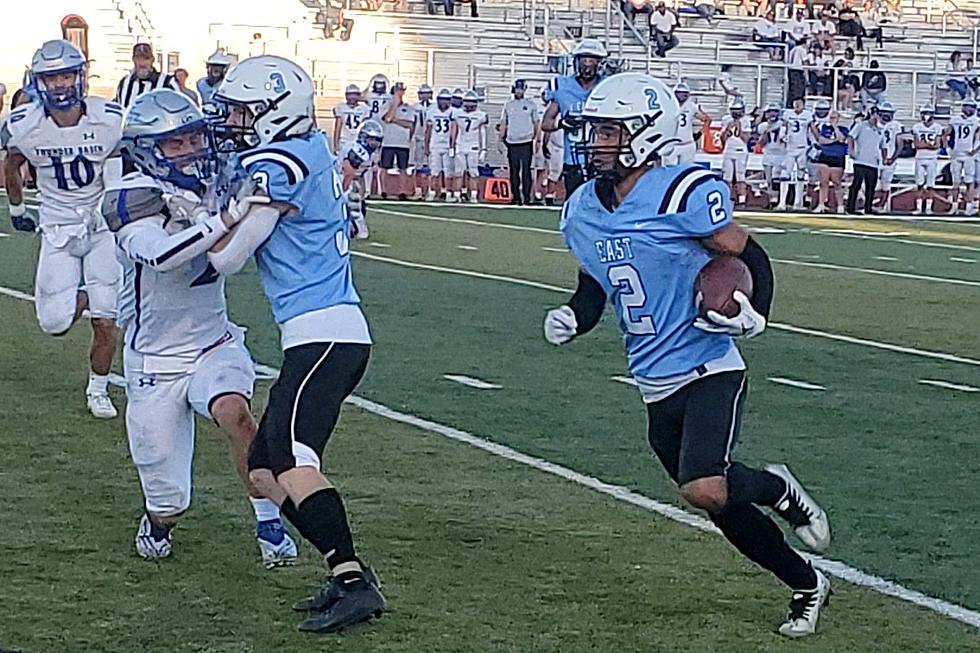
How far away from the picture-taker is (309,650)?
4711mm

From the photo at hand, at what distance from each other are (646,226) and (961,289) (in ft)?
32.3

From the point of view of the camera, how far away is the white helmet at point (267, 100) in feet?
15.9

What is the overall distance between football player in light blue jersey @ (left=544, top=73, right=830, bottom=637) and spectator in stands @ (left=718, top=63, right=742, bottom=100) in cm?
2428

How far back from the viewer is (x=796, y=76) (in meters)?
30.4

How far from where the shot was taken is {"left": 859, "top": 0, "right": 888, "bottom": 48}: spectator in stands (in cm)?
3288

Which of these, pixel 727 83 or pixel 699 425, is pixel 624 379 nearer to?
pixel 699 425

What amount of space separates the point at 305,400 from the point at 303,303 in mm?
250

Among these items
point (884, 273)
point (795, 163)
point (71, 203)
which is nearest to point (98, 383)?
point (71, 203)

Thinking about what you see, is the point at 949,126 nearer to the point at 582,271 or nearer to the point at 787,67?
the point at 787,67

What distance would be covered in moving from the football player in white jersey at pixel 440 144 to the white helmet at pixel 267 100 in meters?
19.4

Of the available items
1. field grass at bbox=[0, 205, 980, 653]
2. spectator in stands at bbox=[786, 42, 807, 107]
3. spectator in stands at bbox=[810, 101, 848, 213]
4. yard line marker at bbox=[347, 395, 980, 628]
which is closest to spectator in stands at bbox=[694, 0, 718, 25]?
spectator in stands at bbox=[786, 42, 807, 107]

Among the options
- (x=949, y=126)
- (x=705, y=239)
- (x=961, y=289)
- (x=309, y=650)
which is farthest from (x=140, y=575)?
(x=949, y=126)

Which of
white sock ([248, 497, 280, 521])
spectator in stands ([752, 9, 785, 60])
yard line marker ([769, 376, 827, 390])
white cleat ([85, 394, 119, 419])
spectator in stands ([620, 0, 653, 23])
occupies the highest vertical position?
spectator in stands ([620, 0, 653, 23])

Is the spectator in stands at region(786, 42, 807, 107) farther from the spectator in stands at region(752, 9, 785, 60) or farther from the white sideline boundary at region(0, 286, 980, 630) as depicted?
the white sideline boundary at region(0, 286, 980, 630)
